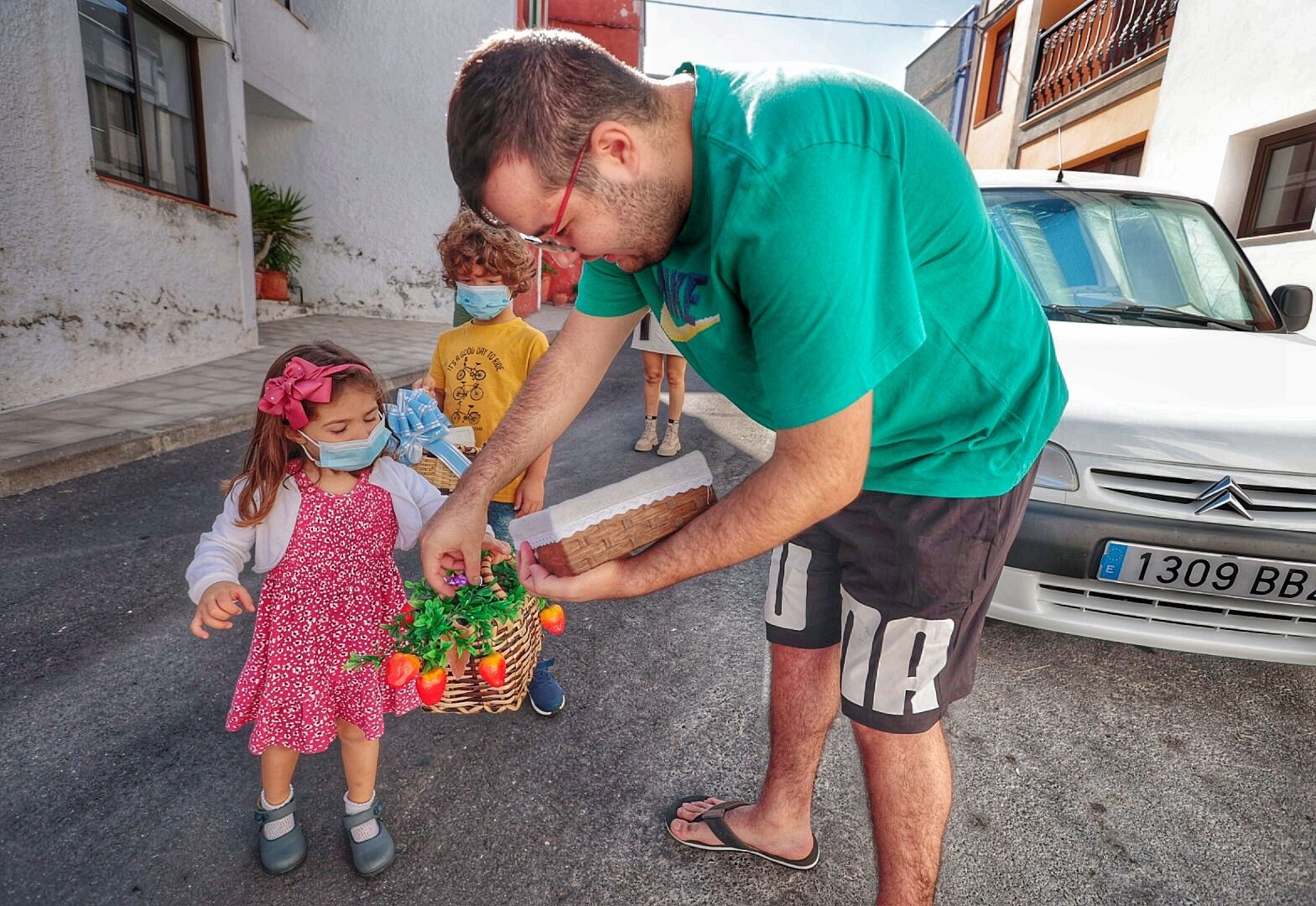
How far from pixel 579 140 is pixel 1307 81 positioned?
9.54 metres

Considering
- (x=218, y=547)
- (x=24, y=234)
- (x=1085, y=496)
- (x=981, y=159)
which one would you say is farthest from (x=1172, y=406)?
(x=981, y=159)

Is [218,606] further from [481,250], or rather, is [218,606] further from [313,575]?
[481,250]

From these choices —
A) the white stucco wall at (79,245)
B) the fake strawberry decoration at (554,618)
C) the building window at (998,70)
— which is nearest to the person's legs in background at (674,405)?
the fake strawberry decoration at (554,618)

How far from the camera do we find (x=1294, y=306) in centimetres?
340

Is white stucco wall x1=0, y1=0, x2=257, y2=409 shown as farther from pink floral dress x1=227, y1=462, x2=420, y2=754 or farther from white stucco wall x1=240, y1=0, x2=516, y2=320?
pink floral dress x1=227, y1=462, x2=420, y2=754

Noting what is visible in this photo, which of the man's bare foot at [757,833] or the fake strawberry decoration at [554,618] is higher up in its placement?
the fake strawberry decoration at [554,618]

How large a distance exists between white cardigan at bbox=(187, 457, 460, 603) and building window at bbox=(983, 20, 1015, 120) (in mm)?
18118

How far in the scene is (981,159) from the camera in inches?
690

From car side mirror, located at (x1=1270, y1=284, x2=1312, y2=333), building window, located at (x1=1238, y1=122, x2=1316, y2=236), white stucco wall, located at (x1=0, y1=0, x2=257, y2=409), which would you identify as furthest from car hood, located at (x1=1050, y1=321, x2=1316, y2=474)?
white stucco wall, located at (x1=0, y1=0, x2=257, y2=409)

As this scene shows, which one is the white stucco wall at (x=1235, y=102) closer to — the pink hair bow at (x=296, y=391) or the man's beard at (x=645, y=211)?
the man's beard at (x=645, y=211)

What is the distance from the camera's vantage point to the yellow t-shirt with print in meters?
2.87

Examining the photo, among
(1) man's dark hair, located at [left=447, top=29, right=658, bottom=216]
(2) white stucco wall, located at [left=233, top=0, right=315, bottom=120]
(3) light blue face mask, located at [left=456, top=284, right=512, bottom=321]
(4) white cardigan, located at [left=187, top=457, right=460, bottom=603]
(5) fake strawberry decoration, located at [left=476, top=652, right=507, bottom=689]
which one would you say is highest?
(2) white stucco wall, located at [left=233, top=0, right=315, bottom=120]

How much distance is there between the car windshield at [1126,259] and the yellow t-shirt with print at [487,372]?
7.45 ft

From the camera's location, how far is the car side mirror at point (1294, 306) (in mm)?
3383
